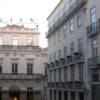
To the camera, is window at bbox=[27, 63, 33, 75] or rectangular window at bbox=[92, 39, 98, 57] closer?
rectangular window at bbox=[92, 39, 98, 57]

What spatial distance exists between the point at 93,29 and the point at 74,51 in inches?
291

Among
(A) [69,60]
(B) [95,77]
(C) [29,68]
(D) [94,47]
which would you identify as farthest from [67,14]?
(C) [29,68]

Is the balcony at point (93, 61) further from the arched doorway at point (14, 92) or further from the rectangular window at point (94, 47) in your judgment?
the arched doorway at point (14, 92)

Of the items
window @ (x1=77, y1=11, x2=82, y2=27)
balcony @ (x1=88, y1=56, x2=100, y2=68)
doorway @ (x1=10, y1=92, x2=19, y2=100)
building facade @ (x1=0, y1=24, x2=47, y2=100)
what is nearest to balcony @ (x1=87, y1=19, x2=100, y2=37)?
balcony @ (x1=88, y1=56, x2=100, y2=68)

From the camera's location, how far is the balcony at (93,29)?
3162 centimetres

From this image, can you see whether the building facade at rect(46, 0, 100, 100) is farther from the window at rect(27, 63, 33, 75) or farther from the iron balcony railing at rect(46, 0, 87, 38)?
the window at rect(27, 63, 33, 75)

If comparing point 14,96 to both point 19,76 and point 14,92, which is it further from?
point 19,76

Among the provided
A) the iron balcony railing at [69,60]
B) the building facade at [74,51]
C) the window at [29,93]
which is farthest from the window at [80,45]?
the window at [29,93]

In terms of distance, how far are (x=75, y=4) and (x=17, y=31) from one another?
24535 millimetres

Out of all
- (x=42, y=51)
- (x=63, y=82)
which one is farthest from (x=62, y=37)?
(x=42, y=51)

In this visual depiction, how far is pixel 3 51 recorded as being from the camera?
60688 mm

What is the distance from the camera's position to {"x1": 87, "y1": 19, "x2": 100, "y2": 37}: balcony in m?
31.6

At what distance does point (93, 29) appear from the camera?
107 ft

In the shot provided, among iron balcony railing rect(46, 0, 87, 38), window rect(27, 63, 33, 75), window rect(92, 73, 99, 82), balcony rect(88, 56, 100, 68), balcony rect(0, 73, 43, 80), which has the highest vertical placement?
iron balcony railing rect(46, 0, 87, 38)
